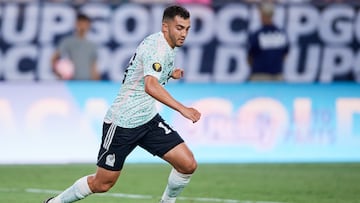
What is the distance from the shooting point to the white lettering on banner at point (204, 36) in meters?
21.9

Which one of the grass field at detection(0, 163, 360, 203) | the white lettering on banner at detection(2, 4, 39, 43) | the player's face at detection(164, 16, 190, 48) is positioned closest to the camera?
the player's face at detection(164, 16, 190, 48)

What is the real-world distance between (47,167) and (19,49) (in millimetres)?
5691

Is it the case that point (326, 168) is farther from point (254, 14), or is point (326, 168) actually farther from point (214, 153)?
point (254, 14)

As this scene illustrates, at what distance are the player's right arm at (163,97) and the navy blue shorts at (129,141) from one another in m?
0.69

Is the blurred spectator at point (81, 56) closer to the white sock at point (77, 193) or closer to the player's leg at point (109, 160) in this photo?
the white sock at point (77, 193)

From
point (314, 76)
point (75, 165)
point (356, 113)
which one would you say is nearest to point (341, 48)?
point (314, 76)

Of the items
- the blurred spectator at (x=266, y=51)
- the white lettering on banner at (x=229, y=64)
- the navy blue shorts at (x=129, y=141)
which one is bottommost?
the white lettering on banner at (x=229, y=64)

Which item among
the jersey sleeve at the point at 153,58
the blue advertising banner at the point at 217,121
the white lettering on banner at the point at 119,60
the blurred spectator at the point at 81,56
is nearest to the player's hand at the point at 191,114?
the jersey sleeve at the point at 153,58

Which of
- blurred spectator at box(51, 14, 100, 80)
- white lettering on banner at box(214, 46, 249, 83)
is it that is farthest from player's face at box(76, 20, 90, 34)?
white lettering on banner at box(214, 46, 249, 83)

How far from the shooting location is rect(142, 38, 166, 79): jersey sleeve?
10023 millimetres

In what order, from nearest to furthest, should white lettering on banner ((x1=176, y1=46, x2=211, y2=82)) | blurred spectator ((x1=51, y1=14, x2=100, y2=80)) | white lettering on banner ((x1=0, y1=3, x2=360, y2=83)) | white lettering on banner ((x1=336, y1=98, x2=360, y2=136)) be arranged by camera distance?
white lettering on banner ((x1=336, y1=98, x2=360, y2=136)) → blurred spectator ((x1=51, y1=14, x2=100, y2=80)) → white lettering on banner ((x1=0, y1=3, x2=360, y2=83)) → white lettering on banner ((x1=176, y1=46, x2=211, y2=82))

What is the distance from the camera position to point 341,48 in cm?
2264

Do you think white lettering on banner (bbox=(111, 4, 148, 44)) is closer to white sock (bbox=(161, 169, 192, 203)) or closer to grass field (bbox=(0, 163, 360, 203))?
grass field (bbox=(0, 163, 360, 203))

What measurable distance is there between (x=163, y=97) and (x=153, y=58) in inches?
16.5
